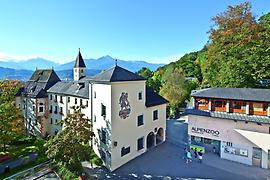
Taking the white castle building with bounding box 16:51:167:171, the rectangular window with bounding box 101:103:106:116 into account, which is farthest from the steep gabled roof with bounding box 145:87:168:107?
the rectangular window with bounding box 101:103:106:116

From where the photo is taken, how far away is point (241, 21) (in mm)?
33438

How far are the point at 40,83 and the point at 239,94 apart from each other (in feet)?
107

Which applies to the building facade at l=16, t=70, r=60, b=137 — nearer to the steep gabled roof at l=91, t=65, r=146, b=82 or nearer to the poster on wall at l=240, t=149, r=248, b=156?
the steep gabled roof at l=91, t=65, r=146, b=82

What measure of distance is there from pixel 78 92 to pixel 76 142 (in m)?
12.1

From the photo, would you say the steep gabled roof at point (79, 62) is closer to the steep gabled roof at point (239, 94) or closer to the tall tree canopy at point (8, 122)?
the tall tree canopy at point (8, 122)

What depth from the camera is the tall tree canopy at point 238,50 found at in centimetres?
2944

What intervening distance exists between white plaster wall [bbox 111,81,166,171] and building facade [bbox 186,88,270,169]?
16.7ft

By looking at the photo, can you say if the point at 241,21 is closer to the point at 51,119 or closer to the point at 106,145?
the point at 106,145

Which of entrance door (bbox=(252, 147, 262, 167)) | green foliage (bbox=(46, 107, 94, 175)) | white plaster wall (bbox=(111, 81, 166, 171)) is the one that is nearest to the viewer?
green foliage (bbox=(46, 107, 94, 175))

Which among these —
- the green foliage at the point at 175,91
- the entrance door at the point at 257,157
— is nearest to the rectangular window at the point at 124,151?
the entrance door at the point at 257,157

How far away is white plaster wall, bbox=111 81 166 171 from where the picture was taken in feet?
72.7

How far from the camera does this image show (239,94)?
857 inches

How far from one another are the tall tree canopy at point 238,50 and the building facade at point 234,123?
28.8ft

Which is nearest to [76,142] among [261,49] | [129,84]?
[129,84]
